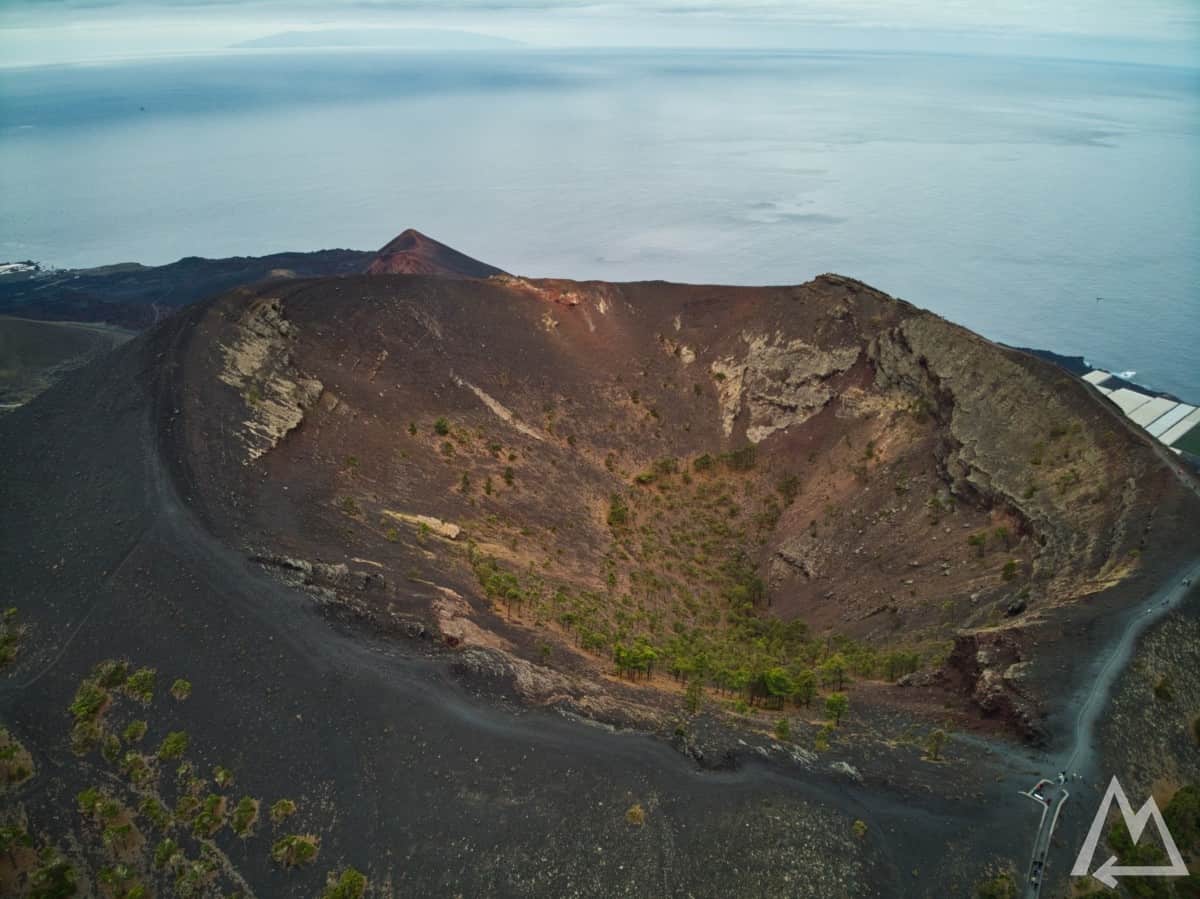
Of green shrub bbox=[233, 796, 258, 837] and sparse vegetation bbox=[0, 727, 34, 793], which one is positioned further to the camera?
sparse vegetation bbox=[0, 727, 34, 793]

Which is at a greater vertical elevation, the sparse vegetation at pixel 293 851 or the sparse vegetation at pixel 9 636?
the sparse vegetation at pixel 9 636

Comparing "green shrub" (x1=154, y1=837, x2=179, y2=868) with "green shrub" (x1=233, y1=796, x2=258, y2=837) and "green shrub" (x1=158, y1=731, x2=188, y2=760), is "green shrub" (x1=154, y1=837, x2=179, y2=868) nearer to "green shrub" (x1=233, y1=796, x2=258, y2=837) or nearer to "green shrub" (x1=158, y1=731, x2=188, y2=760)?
"green shrub" (x1=233, y1=796, x2=258, y2=837)

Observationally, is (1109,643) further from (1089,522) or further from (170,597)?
(170,597)

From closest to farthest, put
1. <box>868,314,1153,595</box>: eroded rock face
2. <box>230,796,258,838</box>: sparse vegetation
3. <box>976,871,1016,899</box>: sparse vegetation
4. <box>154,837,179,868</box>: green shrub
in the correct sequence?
<box>976,871,1016,899</box>: sparse vegetation → <box>154,837,179,868</box>: green shrub → <box>230,796,258,838</box>: sparse vegetation → <box>868,314,1153,595</box>: eroded rock face

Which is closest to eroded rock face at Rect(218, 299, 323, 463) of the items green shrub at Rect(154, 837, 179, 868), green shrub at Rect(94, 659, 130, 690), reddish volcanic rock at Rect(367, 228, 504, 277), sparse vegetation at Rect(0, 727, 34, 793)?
green shrub at Rect(94, 659, 130, 690)

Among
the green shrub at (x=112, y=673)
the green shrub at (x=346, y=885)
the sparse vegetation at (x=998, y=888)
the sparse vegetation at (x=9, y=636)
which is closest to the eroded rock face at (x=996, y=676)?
the sparse vegetation at (x=998, y=888)

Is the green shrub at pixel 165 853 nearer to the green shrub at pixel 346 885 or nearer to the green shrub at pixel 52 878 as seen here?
the green shrub at pixel 52 878
